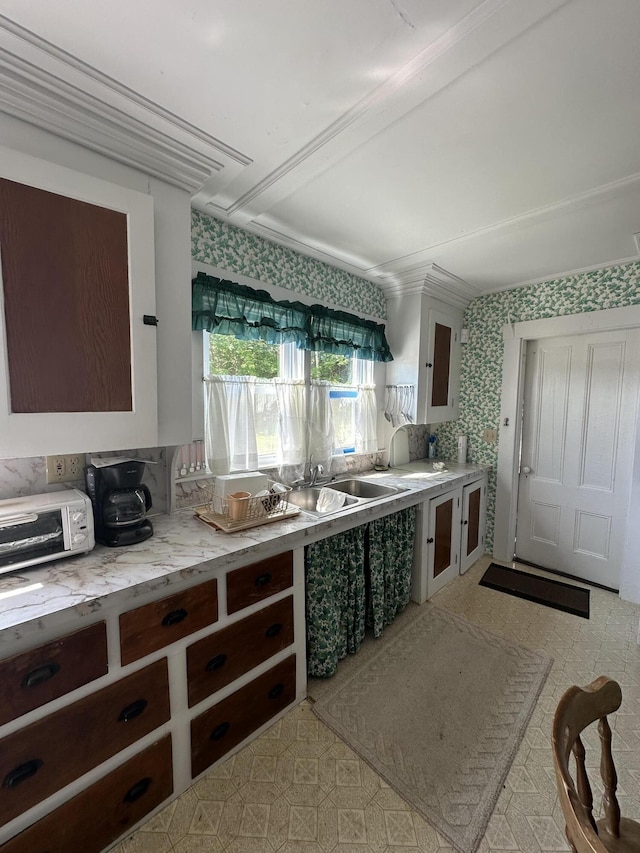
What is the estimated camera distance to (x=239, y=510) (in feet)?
5.18

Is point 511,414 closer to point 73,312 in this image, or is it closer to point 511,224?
point 511,224

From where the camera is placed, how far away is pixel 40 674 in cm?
96

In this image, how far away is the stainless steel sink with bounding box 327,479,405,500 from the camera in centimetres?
245

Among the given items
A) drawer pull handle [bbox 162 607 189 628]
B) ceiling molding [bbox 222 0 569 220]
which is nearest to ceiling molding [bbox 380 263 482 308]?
ceiling molding [bbox 222 0 569 220]

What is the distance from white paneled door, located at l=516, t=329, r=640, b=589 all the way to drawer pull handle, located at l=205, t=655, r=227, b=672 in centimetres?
280

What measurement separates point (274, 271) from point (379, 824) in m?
2.62

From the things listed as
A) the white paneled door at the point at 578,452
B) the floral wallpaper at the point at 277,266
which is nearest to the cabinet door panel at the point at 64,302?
the floral wallpaper at the point at 277,266

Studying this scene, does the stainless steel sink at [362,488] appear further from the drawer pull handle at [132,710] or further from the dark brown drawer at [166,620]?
the drawer pull handle at [132,710]

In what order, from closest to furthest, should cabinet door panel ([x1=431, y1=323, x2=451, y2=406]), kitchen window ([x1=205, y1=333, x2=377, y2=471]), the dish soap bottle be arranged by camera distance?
kitchen window ([x1=205, y1=333, x2=377, y2=471]) < cabinet door panel ([x1=431, y1=323, x2=451, y2=406]) < the dish soap bottle

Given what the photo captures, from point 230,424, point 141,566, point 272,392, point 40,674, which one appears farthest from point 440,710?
point 272,392

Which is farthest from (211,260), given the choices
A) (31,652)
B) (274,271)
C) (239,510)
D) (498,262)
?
(498,262)

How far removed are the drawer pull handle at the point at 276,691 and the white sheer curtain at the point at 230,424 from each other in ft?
3.47

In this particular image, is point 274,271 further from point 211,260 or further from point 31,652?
point 31,652

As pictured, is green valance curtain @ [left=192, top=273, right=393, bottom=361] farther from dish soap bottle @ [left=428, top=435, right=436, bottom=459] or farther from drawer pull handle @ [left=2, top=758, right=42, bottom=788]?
drawer pull handle @ [left=2, top=758, right=42, bottom=788]
